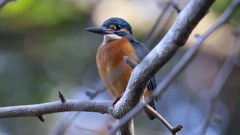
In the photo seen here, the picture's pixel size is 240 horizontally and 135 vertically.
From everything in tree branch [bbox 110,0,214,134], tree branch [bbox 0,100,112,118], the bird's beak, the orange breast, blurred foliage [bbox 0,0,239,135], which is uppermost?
tree branch [bbox 110,0,214,134]

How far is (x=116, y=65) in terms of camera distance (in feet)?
8.90

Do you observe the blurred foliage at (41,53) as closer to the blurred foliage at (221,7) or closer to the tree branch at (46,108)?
the blurred foliage at (221,7)

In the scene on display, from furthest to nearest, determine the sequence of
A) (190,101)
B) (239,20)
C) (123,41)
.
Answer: (190,101) < (239,20) < (123,41)

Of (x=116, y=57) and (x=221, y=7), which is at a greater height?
(x=221, y=7)

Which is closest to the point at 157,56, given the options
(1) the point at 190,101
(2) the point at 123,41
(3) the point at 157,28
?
(3) the point at 157,28

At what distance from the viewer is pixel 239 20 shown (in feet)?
12.1

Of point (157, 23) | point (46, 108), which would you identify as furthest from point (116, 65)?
point (157, 23)

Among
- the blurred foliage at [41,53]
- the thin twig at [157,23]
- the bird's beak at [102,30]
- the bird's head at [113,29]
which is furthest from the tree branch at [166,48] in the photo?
the blurred foliage at [41,53]

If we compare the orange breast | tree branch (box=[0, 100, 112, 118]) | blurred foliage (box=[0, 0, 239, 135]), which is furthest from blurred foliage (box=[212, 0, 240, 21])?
tree branch (box=[0, 100, 112, 118])

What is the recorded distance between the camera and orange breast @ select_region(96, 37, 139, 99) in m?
2.64

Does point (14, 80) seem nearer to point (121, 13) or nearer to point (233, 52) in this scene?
point (121, 13)

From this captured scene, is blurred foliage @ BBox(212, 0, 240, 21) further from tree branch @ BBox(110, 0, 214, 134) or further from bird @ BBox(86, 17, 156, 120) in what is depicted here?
tree branch @ BBox(110, 0, 214, 134)

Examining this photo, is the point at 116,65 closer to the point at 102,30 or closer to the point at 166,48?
the point at 102,30

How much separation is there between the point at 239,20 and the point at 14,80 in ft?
10.3
